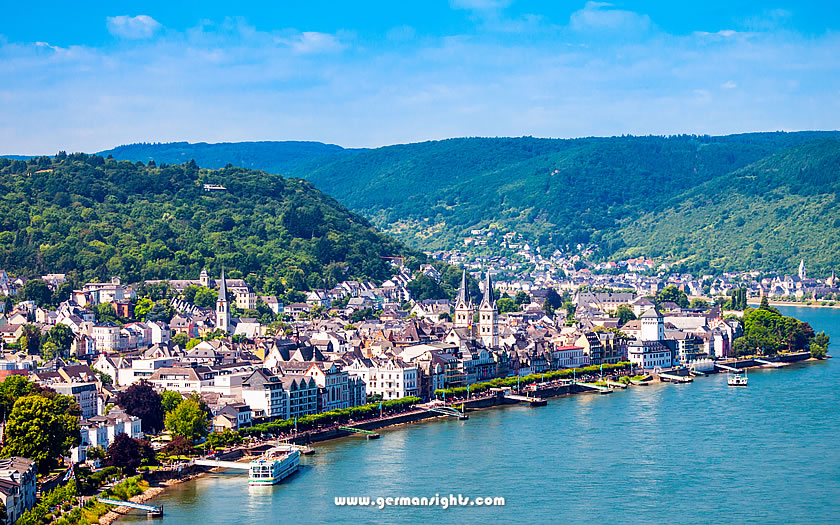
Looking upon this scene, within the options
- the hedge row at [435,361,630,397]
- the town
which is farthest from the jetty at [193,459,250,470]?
the hedge row at [435,361,630,397]

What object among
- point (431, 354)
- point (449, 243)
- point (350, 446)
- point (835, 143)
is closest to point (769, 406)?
point (431, 354)

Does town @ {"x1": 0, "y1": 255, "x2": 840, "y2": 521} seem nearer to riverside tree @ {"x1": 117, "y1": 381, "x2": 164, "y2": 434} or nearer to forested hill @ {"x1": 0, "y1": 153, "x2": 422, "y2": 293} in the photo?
riverside tree @ {"x1": 117, "y1": 381, "x2": 164, "y2": 434}

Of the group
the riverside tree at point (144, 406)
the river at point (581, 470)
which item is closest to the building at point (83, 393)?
the riverside tree at point (144, 406)

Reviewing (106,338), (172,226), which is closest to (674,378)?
(106,338)

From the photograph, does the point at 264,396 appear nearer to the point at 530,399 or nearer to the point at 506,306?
the point at 530,399

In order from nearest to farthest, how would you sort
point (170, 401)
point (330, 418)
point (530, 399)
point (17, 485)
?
point (17, 485) < point (170, 401) < point (330, 418) < point (530, 399)

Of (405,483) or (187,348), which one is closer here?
(405,483)

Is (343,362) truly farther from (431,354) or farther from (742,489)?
(742,489)

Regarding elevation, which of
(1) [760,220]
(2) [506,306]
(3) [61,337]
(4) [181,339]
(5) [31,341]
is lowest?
(4) [181,339]
